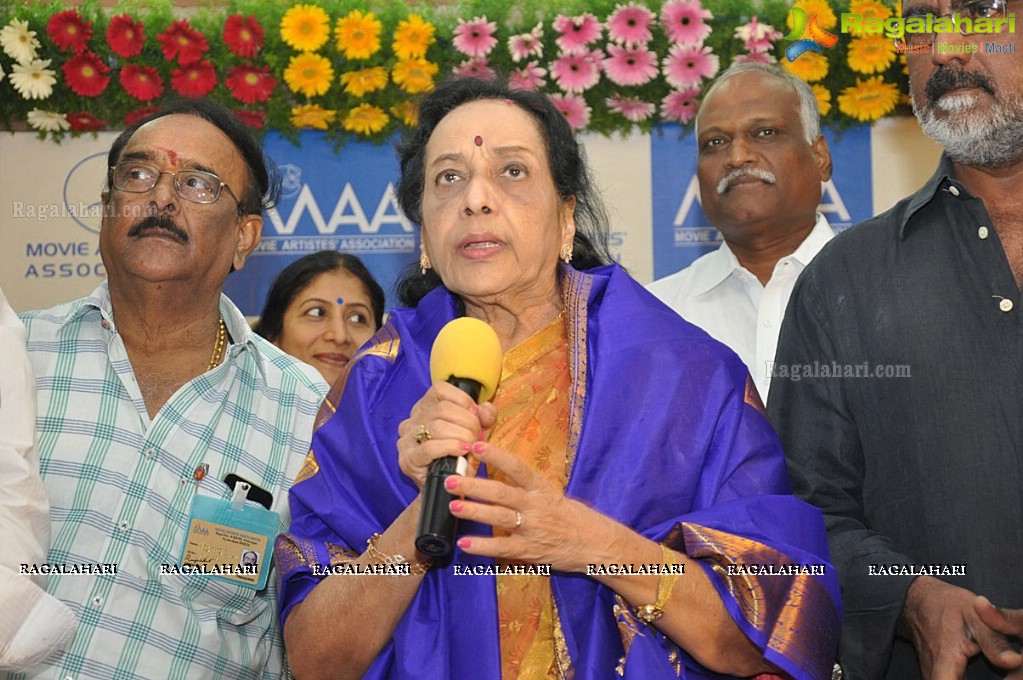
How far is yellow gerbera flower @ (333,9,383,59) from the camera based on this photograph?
5.79 metres

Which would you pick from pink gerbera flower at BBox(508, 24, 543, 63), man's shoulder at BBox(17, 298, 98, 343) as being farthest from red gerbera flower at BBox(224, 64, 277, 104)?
man's shoulder at BBox(17, 298, 98, 343)

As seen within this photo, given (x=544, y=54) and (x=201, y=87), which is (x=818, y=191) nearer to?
(x=544, y=54)

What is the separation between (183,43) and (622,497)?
4127mm

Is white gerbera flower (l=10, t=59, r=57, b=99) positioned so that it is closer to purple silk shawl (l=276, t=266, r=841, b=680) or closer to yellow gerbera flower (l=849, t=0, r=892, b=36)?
purple silk shawl (l=276, t=266, r=841, b=680)

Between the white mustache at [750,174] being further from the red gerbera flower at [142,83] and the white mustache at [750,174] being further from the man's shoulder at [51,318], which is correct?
the red gerbera flower at [142,83]

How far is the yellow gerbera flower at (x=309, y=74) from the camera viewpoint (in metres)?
5.79

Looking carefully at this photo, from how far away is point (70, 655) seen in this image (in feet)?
10.2

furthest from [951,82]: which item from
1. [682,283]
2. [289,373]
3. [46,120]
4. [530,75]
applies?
A: [46,120]

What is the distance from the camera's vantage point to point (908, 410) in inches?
119

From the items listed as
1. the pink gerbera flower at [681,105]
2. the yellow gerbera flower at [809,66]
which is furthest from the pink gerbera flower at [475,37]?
the yellow gerbera flower at [809,66]

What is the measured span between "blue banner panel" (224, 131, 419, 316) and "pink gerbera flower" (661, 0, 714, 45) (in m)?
1.48

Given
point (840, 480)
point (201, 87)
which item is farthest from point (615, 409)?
point (201, 87)

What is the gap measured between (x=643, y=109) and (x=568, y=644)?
3791mm

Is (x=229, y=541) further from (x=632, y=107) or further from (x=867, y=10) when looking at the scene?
(x=867, y=10)
